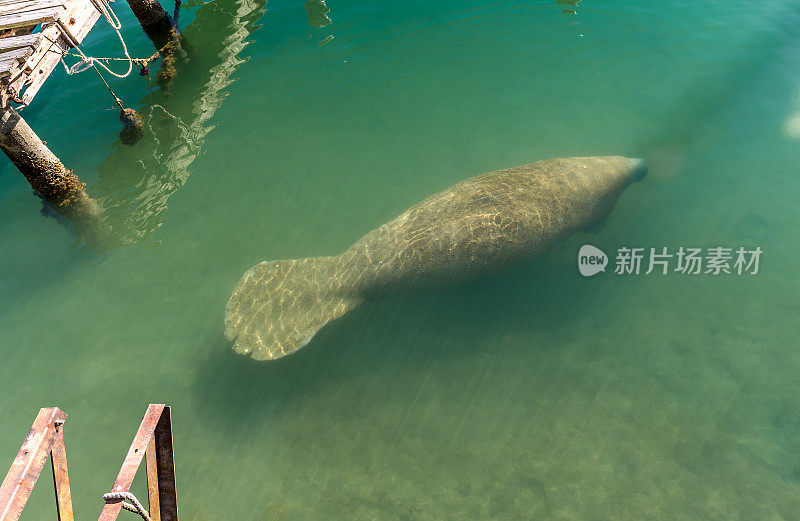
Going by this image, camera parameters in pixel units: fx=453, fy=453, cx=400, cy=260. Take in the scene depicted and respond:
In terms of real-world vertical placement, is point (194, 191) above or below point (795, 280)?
above

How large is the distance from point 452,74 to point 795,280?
20.5 feet

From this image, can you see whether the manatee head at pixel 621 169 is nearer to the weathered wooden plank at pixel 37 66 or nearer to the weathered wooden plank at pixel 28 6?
the weathered wooden plank at pixel 37 66

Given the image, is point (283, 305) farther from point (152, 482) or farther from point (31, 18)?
point (31, 18)

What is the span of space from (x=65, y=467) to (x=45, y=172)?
225 inches

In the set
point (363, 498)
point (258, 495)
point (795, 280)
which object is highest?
point (258, 495)

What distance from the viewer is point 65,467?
94.1 inches

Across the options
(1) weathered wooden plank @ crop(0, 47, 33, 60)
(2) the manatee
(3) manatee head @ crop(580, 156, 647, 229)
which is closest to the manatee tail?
(2) the manatee

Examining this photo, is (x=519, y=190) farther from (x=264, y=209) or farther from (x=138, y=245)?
(x=138, y=245)

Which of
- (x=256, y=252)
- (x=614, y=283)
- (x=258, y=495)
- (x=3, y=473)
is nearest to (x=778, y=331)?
(x=614, y=283)

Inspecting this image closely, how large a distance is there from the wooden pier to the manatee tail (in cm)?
377

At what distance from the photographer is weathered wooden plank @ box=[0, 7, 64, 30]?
6188 millimetres

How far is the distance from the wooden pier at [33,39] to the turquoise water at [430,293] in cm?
153

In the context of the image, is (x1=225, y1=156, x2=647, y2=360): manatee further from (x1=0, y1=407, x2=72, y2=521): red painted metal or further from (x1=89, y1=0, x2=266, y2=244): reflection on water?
(x1=0, y1=407, x2=72, y2=521): red painted metal

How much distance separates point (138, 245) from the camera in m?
6.33
